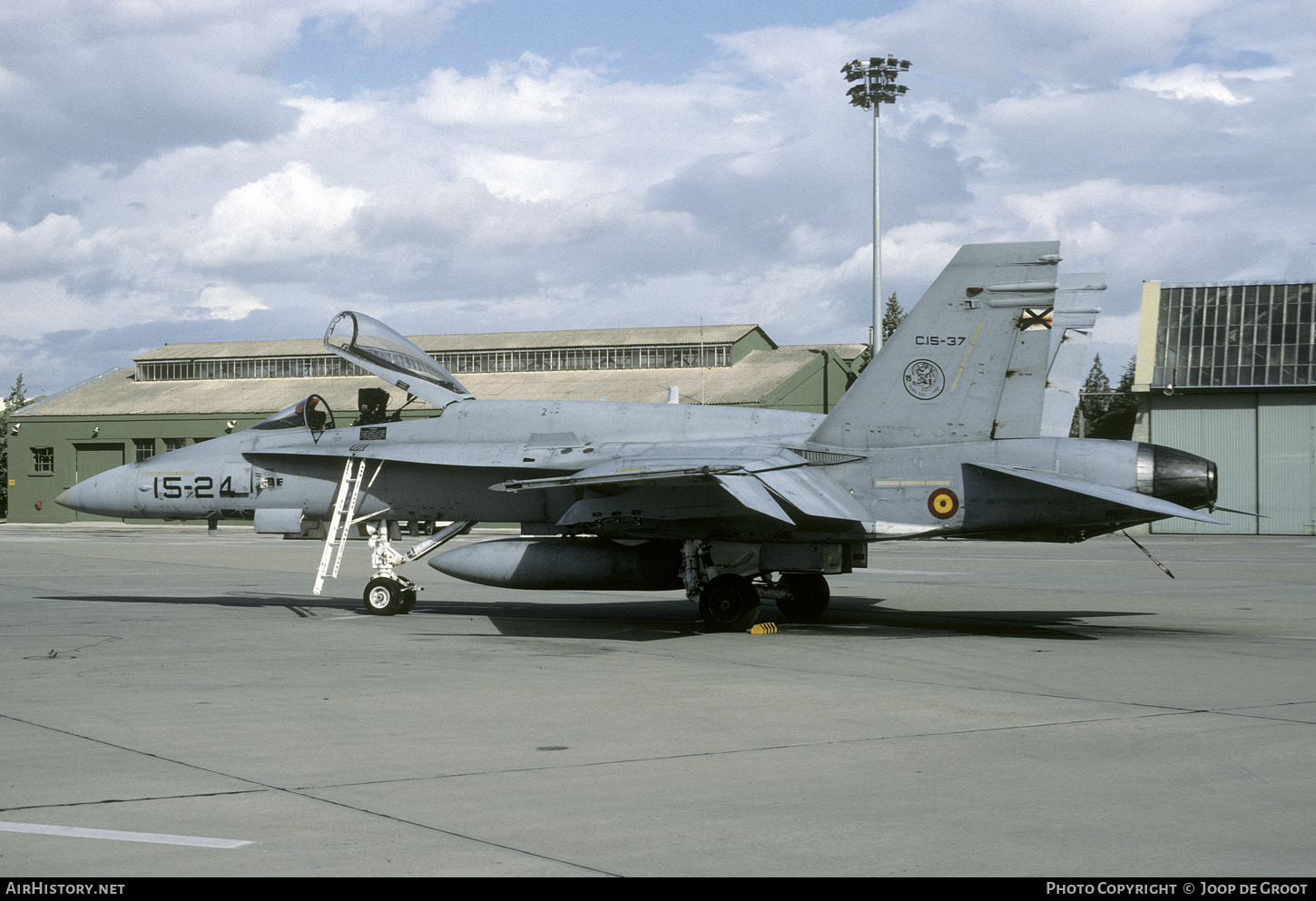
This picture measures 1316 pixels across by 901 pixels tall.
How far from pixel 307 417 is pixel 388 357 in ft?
5.05

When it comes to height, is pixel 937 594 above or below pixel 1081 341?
below

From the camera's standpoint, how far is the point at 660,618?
17172 millimetres

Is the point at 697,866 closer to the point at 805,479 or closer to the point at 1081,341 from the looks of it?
the point at 805,479

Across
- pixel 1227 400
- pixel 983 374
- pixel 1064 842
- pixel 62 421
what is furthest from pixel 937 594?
pixel 62 421

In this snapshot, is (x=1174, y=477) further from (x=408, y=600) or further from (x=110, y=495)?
(x=110, y=495)

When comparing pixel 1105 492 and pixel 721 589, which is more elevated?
pixel 1105 492

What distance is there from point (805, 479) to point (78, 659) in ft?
27.0

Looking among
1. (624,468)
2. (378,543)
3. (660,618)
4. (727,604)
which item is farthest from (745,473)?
(378,543)

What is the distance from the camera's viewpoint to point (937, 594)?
20.9 meters

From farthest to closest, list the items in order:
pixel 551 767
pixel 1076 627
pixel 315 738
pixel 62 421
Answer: pixel 62 421
pixel 1076 627
pixel 315 738
pixel 551 767

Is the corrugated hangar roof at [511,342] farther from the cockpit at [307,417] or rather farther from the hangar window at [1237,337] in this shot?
the cockpit at [307,417]

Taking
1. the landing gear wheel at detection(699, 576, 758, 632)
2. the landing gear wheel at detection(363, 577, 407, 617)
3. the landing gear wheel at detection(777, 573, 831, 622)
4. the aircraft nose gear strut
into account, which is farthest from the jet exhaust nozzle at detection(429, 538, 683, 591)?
the landing gear wheel at detection(777, 573, 831, 622)

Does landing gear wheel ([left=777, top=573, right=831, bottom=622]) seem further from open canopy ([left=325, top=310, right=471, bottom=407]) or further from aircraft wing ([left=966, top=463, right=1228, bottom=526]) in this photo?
open canopy ([left=325, top=310, right=471, bottom=407])

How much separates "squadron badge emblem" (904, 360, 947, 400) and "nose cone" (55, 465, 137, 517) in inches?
443
